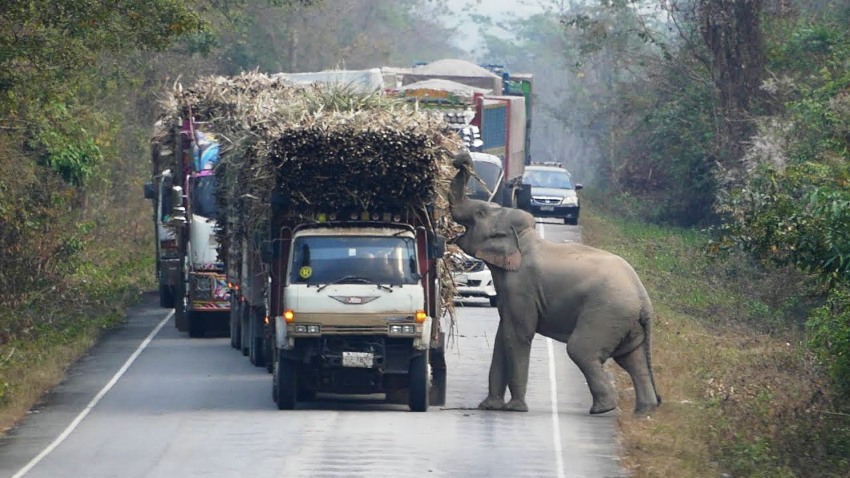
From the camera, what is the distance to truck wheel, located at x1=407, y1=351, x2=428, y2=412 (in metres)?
17.0

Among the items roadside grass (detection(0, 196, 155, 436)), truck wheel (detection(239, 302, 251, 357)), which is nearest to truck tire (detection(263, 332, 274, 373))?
truck wheel (detection(239, 302, 251, 357))

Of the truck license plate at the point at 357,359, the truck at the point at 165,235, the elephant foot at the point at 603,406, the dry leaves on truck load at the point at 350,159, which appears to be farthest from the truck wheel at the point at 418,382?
the truck at the point at 165,235

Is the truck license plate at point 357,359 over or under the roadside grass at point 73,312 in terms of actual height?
over

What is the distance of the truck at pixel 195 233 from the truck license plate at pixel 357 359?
7961 mm

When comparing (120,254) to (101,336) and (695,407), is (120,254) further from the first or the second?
(695,407)

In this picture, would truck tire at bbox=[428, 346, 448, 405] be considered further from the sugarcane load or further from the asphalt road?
the asphalt road

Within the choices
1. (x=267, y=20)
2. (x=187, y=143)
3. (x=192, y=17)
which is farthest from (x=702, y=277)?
(x=267, y=20)

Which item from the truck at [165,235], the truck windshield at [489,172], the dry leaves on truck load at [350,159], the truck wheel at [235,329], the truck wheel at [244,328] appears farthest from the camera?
the truck windshield at [489,172]

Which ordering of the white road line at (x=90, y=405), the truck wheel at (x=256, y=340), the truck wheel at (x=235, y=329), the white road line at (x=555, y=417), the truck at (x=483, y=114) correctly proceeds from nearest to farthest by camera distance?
1. the white road line at (x=555, y=417)
2. the white road line at (x=90, y=405)
3. the truck wheel at (x=256, y=340)
4. the truck wheel at (x=235, y=329)
5. the truck at (x=483, y=114)

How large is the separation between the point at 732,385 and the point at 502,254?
134 inches

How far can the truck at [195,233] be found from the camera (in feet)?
80.6

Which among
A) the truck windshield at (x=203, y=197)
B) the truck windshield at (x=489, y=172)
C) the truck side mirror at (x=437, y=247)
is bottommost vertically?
the truck windshield at (x=489, y=172)

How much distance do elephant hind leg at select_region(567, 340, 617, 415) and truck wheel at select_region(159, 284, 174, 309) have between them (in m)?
13.5

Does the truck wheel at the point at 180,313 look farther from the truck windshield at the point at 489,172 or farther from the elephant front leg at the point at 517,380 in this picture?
the truck windshield at the point at 489,172
